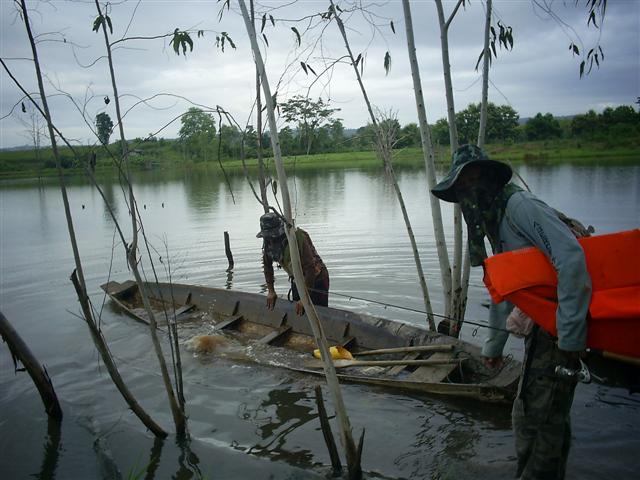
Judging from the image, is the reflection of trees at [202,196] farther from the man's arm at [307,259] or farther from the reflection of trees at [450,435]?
the reflection of trees at [450,435]

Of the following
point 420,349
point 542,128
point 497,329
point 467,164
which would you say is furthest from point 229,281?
point 542,128

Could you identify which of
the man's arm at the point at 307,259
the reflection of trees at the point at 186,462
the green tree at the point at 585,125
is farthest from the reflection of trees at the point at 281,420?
the green tree at the point at 585,125

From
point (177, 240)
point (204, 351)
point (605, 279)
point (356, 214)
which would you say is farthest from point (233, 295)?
point (356, 214)

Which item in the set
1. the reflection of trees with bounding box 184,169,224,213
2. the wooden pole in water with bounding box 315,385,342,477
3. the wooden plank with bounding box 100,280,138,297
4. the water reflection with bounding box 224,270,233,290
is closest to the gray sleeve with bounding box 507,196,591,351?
the wooden pole in water with bounding box 315,385,342,477

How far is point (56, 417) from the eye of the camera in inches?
235

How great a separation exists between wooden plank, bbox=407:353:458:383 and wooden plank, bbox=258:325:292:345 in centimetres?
234

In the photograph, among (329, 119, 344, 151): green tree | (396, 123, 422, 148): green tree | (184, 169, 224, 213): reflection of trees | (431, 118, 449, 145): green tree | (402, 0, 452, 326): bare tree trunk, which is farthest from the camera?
(431, 118, 449, 145): green tree

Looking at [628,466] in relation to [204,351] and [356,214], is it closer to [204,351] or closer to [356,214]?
[204,351]

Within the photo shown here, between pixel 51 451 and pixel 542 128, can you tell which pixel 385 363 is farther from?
pixel 542 128

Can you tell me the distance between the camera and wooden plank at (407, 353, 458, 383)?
5324mm

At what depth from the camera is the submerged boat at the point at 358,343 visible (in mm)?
5141

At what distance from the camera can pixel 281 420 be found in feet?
18.2

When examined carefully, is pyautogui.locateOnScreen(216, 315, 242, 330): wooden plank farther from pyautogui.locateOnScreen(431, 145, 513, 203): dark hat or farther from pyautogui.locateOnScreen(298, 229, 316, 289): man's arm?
pyautogui.locateOnScreen(431, 145, 513, 203): dark hat

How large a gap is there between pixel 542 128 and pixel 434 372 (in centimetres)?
5257
